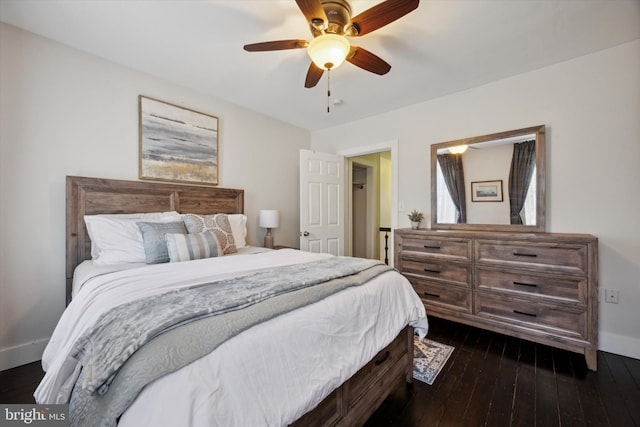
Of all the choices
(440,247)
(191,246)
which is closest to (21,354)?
(191,246)

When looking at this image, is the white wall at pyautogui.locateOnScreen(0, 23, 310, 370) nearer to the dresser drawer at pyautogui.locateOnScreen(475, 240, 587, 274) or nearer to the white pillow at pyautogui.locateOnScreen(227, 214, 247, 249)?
the white pillow at pyautogui.locateOnScreen(227, 214, 247, 249)

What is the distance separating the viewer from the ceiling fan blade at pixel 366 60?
185 cm

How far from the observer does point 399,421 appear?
4.90 feet

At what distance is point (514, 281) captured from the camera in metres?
2.31

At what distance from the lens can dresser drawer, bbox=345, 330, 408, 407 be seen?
1287mm

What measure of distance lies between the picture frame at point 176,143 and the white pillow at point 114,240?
65cm

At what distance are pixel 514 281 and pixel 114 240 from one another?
339cm

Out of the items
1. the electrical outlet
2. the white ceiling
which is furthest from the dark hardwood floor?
the white ceiling

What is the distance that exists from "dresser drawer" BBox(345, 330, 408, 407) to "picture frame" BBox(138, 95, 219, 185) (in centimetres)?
260

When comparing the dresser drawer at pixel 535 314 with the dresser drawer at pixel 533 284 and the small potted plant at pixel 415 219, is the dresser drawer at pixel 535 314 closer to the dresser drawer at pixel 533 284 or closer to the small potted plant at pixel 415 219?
the dresser drawer at pixel 533 284

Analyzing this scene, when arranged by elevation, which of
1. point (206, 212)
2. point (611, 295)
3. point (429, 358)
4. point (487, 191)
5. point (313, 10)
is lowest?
point (429, 358)

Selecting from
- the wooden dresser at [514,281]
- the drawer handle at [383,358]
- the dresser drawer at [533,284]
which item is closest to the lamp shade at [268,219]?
the wooden dresser at [514,281]

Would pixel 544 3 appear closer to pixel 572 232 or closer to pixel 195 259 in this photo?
pixel 572 232

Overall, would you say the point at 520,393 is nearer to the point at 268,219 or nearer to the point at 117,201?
the point at 268,219
